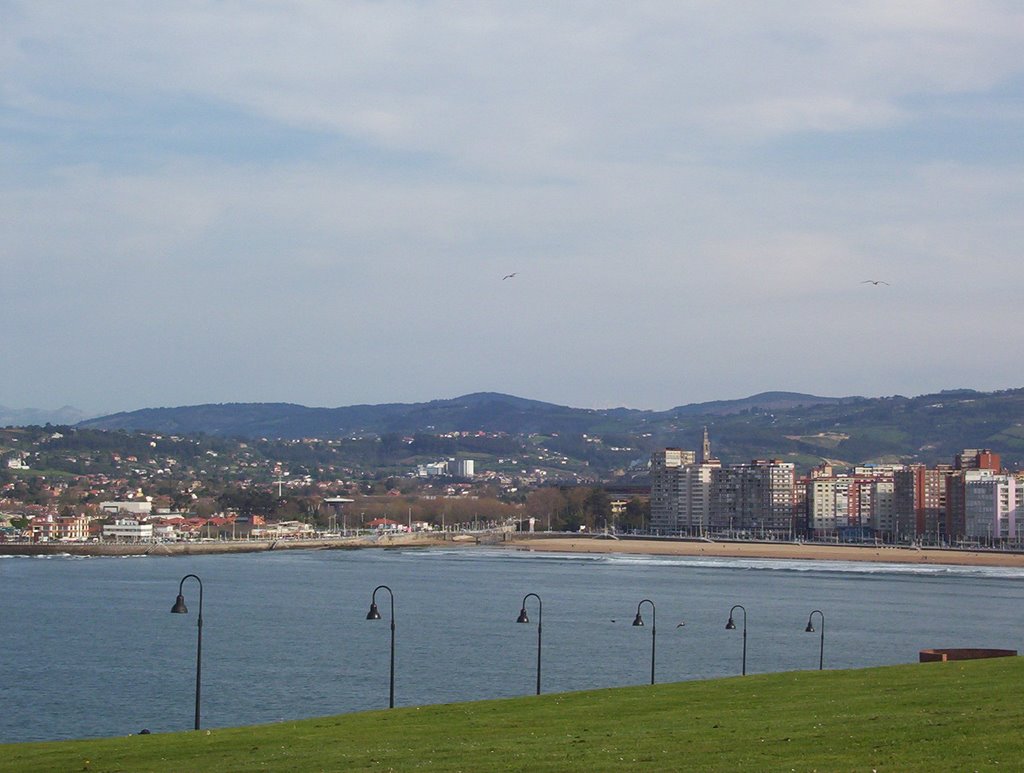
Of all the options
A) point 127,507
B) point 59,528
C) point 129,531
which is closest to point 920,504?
point 129,531

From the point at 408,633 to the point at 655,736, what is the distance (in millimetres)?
29196

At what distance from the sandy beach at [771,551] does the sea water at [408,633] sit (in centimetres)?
1633

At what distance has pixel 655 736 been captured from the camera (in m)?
15.4

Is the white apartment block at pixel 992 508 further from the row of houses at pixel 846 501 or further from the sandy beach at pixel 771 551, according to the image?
the sandy beach at pixel 771 551

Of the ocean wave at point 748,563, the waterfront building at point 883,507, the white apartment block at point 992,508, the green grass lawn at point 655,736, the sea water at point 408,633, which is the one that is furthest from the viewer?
the waterfront building at point 883,507

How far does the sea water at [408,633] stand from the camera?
3052cm

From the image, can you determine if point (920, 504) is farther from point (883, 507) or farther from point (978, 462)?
point (978, 462)

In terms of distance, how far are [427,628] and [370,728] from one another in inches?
1101

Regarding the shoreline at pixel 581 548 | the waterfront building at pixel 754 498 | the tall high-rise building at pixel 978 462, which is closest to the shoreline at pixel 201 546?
the shoreline at pixel 581 548

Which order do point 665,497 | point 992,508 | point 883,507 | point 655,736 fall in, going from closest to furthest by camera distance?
point 655,736 < point 992,508 < point 883,507 < point 665,497

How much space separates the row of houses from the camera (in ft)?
373

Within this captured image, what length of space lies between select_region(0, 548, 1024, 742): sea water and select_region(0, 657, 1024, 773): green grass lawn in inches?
370

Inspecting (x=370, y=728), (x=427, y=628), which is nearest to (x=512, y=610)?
(x=427, y=628)

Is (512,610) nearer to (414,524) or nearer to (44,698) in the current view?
(44,698)
